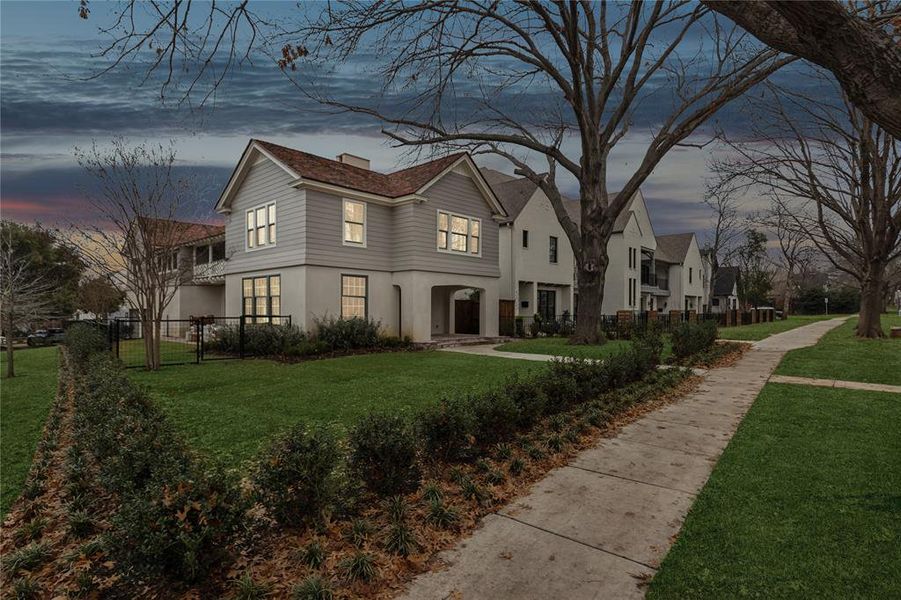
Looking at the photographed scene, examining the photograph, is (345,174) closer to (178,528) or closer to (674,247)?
(178,528)

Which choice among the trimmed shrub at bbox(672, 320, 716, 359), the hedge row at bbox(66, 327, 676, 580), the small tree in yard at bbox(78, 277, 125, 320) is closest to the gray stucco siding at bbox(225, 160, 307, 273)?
the hedge row at bbox(66, 327, 676, 580)

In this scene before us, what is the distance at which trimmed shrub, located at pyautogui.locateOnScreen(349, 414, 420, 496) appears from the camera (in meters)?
4.06

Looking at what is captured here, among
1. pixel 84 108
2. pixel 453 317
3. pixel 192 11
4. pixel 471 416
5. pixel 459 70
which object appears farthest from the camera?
pixel 453 317

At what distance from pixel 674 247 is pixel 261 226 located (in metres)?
42.1

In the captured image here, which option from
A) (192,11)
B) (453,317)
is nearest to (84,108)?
(192,11)

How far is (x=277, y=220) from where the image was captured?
17.8 metres

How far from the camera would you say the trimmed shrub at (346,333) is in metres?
16.2

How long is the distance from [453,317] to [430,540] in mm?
20113

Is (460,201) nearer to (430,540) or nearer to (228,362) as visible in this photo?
(228,362)

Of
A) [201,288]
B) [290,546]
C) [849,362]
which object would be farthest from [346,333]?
[201,288]

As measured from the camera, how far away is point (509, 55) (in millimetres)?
14203

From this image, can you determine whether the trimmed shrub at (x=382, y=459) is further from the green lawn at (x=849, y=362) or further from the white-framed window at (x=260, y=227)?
the white-framed window at (x=260, y=227)

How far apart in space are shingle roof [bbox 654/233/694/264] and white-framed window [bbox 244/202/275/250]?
125 feet

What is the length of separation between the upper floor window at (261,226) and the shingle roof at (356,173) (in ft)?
6.77
